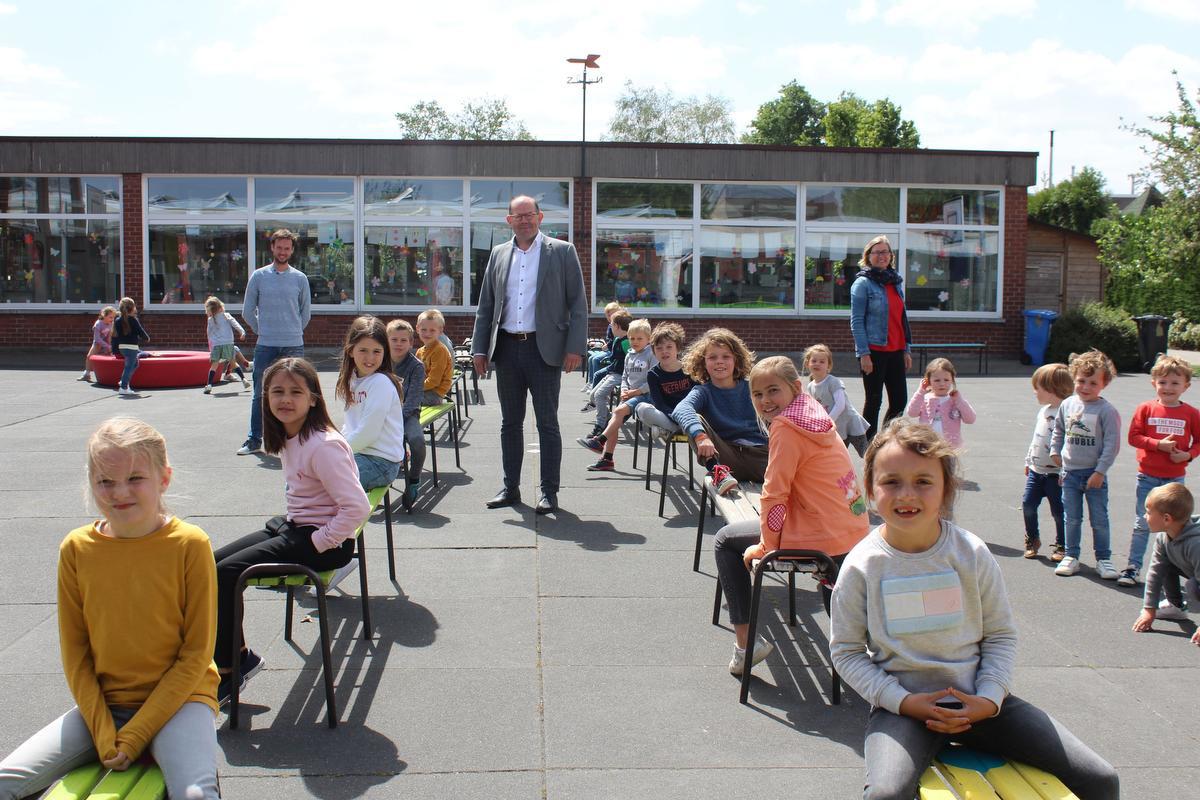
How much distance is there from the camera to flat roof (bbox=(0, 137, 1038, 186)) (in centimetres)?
2145

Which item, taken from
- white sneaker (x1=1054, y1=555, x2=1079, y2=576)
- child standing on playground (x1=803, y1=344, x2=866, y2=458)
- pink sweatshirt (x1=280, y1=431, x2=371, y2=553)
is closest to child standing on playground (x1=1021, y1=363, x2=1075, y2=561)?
white sneaker (x1=1054, y1=555, x2=1079, y2=576)

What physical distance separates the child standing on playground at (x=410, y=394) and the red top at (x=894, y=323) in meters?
3.69

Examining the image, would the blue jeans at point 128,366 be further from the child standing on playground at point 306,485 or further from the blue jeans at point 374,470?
the child standing on playground at point 306,485

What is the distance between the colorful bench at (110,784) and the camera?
277 cm

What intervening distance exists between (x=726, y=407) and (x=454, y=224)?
16524 mm

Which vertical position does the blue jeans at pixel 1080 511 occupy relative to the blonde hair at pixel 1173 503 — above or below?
below

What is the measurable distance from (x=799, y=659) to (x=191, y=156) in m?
19.6

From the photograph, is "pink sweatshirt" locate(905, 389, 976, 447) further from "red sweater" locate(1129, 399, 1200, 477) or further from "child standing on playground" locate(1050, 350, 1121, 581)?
"red sweater" locate(1129, 399, 1200, 477)

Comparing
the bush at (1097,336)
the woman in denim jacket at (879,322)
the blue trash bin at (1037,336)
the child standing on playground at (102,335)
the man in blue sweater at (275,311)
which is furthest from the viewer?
the blue trash bin at (1037,336)

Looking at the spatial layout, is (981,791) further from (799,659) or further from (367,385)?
(367,385)

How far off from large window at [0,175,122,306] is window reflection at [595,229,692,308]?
9584 millimetres

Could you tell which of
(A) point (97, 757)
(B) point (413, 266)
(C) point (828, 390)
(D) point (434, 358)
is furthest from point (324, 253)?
(A) point (97, 757)

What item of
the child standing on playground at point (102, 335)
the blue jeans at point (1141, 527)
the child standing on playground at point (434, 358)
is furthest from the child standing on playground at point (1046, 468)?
the child standing on playground at point (102, 335)

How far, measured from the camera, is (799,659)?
4.87 m
